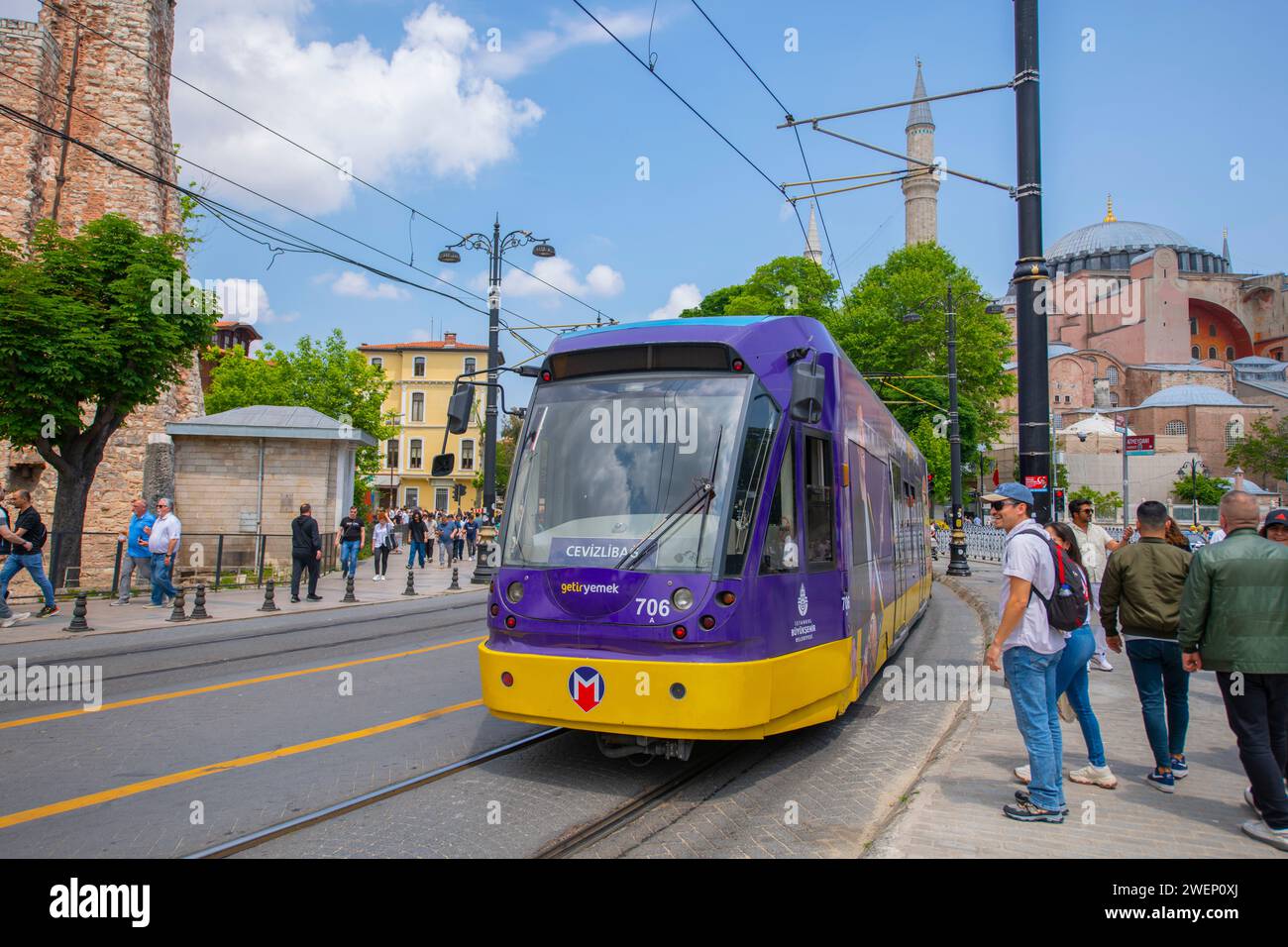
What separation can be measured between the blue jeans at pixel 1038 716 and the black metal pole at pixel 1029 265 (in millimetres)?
2646

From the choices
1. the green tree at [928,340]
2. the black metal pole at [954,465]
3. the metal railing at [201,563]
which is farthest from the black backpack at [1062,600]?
the green tree at [928,340]

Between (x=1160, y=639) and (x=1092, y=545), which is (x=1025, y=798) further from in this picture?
(x=1092, y=545)

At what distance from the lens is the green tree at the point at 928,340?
49.0m

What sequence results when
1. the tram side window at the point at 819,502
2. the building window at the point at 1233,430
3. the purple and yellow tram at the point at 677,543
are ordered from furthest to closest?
the building window at the point at 1233,430, the tram side window at the point at 819,502, the purple and yellow tram at the point at 677,543

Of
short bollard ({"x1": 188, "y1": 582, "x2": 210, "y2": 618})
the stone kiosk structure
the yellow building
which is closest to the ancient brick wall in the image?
the stone kiosk structure

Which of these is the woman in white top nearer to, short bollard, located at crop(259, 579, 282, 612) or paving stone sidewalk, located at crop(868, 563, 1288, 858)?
short bollard, located at crop(259, 579, 282, 612)

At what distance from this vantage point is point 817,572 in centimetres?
598

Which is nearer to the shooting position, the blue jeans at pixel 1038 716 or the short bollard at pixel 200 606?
the blue jeans at pixel 1038 716

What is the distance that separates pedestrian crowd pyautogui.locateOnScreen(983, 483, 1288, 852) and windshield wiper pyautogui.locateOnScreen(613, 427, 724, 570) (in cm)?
174

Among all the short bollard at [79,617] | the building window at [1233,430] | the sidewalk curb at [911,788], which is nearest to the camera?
the sidewalk curb at [911,788]

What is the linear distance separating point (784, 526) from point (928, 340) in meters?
47.5

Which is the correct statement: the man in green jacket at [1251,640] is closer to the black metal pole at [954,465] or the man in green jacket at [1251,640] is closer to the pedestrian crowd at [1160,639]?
the pedestrian crowd at [1160,639]

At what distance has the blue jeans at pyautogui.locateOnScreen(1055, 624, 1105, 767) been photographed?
5363mm
